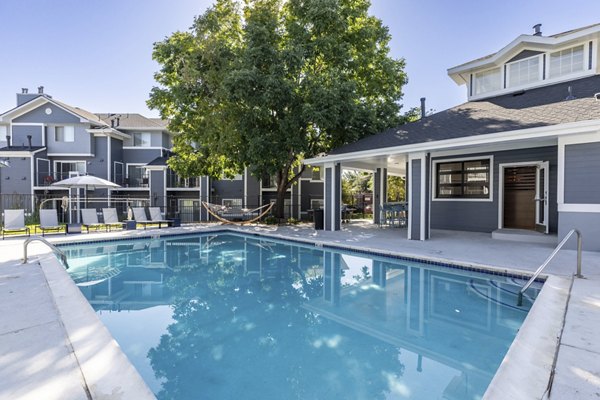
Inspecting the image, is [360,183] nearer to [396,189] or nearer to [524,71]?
[396,189]

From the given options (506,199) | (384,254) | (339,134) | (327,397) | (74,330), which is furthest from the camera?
(339,134)

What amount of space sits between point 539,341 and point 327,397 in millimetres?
2044

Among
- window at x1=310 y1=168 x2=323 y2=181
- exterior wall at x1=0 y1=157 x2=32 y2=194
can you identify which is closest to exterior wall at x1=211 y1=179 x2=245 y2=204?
window at x1=310 y1=168 x2=323 y2=181

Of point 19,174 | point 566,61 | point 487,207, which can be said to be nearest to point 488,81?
point 566,61

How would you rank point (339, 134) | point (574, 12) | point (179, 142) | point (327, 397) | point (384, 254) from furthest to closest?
point (179, 142) → point (339, 134) → point (574, 12) → point (384, 254) → point (327, 397)

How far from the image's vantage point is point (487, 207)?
35.3ft

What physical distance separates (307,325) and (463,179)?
9341 millimetres

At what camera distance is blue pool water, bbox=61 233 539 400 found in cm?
299

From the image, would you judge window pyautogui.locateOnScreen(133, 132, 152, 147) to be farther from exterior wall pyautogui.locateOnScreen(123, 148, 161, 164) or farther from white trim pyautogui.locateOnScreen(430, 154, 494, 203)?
white trim pyautogui.locateOnScreen(430, 154, 494, 203)

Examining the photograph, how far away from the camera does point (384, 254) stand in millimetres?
7887

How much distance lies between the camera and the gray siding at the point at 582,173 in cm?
691

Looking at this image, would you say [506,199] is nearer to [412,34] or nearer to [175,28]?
[412,34]

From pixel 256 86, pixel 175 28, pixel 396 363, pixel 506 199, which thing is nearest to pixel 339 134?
pixel 256 86

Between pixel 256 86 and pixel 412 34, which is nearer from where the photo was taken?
pixel 256 86
